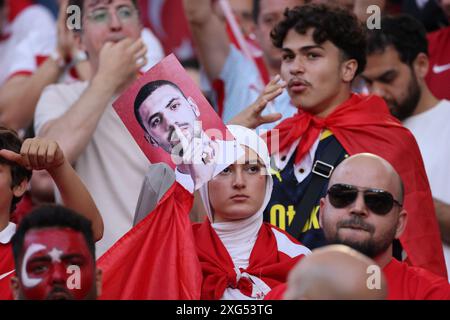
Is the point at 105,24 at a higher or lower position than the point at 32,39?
lower

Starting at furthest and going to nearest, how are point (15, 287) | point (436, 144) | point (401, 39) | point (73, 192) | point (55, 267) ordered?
point (401, 39) < point (436, 144) < point (73, 192) < point (15, 287) < point (55, 267)

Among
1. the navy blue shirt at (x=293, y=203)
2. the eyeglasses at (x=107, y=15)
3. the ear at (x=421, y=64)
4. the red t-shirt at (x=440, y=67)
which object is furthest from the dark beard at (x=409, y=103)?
the eyeglasses at (x=107, y=15)

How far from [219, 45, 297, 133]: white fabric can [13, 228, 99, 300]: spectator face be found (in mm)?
2664

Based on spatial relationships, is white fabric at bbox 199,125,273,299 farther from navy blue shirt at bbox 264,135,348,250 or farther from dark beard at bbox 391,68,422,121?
dark beard at bbox 391,68,422,121

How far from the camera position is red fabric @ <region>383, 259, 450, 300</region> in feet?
15.8

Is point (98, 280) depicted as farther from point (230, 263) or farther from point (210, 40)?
point (210, 40)

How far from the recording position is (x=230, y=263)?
523 centimetres

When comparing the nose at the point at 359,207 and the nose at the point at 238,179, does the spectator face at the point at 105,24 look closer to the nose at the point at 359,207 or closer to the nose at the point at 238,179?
the nose at the point at 238,179

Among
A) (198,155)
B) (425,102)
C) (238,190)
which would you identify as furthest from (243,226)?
(425,102)

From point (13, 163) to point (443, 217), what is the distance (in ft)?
7.83

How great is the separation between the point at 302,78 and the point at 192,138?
1174 mm

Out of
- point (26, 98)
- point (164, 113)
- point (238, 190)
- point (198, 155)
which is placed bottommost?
point (238, 190)

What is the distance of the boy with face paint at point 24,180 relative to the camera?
5.04 meters
